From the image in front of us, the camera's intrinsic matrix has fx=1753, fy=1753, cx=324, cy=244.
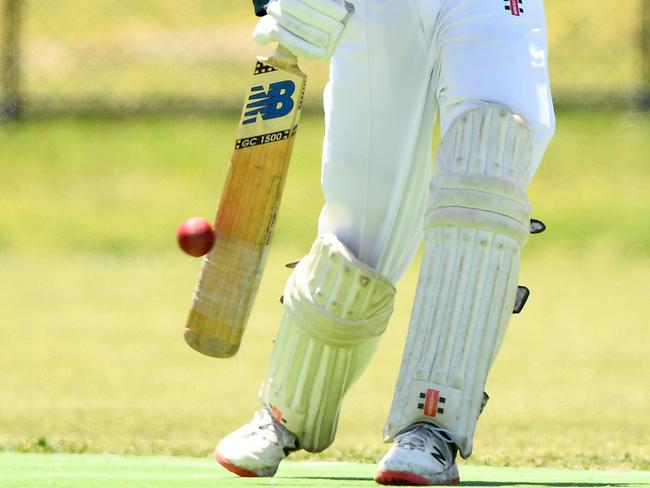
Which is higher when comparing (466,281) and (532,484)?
(466,281)

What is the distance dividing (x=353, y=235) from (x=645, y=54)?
8580 mm

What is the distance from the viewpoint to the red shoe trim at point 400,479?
2.80 m

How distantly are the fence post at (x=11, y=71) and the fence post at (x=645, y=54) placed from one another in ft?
13.3

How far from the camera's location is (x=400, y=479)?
111 inches

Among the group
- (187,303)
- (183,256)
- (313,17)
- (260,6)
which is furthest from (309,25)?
(183,256)

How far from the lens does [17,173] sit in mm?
10938

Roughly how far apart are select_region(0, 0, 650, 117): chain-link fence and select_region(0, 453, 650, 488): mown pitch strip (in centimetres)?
814

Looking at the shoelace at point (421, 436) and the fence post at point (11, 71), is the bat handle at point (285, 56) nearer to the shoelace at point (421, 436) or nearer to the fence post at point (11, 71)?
the shoelace at point (421, 436)

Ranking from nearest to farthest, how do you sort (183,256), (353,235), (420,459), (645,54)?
1. (420,459)
2. (353,235)
3. (183,256)
4. (645,54)

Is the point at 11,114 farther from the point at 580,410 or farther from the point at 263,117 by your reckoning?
the point at 263,117

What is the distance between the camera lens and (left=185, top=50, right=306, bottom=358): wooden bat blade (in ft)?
10.3

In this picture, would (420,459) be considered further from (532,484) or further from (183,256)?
(183,256)

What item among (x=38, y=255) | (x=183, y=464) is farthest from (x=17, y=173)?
(x=183, y=464)

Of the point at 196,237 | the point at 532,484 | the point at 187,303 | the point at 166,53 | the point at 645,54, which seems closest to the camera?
the point at 532,484
